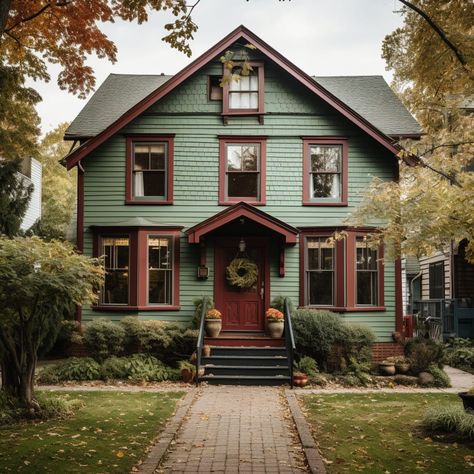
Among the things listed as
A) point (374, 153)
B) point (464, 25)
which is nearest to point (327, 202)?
point (374, 153)

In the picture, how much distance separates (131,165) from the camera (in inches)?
658

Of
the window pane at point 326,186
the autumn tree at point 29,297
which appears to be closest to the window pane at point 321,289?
the window pane at point 326,186

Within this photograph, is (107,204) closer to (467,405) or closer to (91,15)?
(91,15)

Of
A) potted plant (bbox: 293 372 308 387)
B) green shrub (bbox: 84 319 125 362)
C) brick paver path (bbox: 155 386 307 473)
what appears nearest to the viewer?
brick paver path (bbox: 155 386 307 473)

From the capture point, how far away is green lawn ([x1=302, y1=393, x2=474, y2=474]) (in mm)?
7172

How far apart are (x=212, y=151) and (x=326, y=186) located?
3292 mm

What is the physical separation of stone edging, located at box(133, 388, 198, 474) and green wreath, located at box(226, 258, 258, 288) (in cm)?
509

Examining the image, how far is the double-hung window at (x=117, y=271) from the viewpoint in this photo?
16.5 meters

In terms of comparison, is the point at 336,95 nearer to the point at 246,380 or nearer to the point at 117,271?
the point at 117,271

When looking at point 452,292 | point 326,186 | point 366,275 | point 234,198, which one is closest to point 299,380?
point 366,275

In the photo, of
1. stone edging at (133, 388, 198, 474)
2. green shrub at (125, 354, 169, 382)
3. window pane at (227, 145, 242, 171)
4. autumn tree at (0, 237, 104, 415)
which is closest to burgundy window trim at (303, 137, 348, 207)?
window pane at (227, 145, 242, 171)

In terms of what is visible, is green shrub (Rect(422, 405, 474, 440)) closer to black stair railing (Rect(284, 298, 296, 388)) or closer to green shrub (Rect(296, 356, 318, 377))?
black stair railing (Rect(284, 298, 296, 388))

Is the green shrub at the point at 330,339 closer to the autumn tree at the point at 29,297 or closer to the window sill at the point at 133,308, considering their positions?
the window sill at the point at 133,308

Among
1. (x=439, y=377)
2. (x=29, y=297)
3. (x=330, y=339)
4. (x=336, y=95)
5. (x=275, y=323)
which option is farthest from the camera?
(x=336, y=95)
